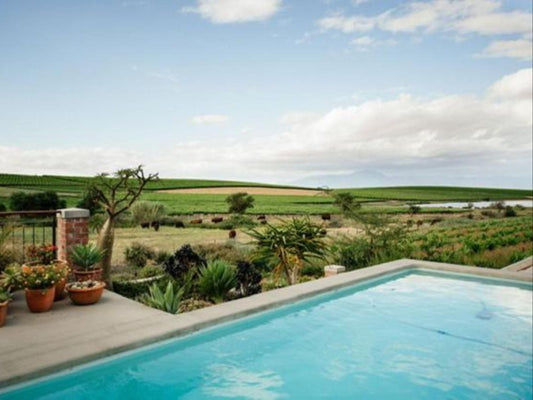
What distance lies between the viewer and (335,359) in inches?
187

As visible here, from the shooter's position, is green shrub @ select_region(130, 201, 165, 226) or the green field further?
the green field

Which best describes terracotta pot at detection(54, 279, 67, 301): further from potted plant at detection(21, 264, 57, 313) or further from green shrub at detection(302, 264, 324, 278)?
green shrub at detection(302, 264, 324, 278)

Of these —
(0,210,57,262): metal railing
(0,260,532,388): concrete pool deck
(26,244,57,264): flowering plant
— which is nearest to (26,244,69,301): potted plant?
(26,244,57,264): flowering plant

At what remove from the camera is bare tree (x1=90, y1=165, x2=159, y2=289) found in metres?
7.06

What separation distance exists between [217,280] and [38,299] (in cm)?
260

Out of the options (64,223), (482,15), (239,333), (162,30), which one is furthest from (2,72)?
(482,15)

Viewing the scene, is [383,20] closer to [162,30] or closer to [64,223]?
[162,30]

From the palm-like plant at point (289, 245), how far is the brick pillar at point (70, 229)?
2.96 m

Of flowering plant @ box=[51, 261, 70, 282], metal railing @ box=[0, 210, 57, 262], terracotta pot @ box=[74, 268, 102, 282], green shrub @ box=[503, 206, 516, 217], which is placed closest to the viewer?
flowering plant @ box=[51, 261, 70, 282]

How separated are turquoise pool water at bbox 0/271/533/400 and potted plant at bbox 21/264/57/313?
1.78m

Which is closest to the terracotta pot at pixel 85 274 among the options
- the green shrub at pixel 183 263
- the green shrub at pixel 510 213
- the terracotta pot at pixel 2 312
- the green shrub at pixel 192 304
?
the green shrub at pixel 192 304

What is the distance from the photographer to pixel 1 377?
3287 mm

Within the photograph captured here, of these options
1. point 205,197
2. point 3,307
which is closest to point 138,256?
point 3,307

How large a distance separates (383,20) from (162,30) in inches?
209
